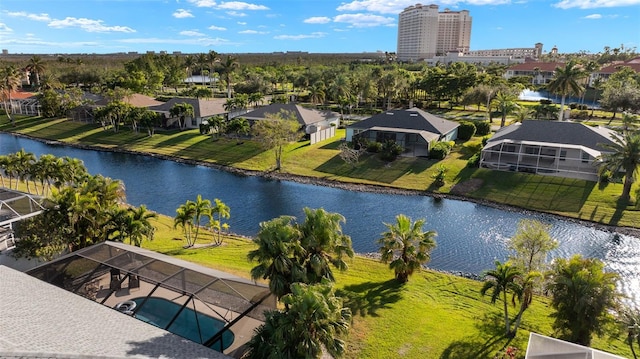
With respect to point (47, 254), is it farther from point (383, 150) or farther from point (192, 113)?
point (192, 113)

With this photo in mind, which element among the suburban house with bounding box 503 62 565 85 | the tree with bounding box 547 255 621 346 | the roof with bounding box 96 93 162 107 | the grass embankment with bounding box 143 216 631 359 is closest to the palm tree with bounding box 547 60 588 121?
the grass embankment with bounding box 143 216 631 359

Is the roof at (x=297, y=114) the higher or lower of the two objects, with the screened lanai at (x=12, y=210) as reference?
higher

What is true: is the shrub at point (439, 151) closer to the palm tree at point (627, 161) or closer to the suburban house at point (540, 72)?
the palm tree at point (627, 161)

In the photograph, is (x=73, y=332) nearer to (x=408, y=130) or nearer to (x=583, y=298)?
(x=583, y=298)

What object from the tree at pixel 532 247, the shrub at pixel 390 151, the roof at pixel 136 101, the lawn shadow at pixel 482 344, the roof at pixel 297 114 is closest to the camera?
the lawn shadow at pixel 482 344

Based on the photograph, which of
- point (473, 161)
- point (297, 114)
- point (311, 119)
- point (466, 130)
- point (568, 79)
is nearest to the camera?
point (473, 161)

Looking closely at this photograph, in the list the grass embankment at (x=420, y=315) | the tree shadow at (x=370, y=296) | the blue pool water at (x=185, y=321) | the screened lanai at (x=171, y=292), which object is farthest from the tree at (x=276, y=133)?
the blue pool water at (x=185, y=321)

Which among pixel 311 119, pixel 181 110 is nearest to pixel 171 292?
pixel 311 119
